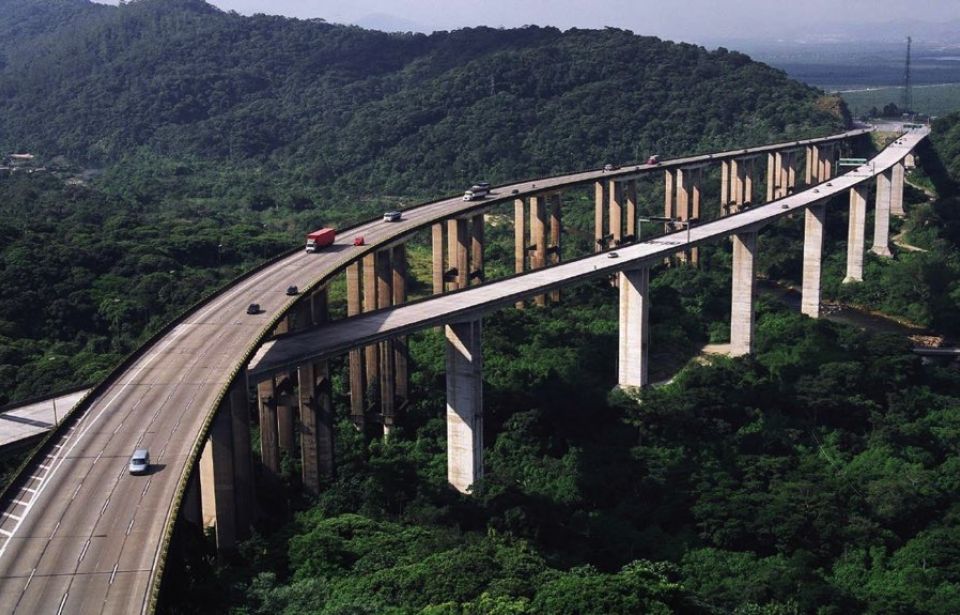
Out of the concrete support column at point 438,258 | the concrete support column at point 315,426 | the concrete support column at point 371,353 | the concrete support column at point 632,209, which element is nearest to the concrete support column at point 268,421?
the concrete support column at point 315,426

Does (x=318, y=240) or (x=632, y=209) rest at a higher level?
(x=318, y=240)

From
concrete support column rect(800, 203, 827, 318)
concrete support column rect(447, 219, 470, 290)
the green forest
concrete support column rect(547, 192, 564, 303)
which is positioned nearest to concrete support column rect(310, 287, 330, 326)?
the green forest

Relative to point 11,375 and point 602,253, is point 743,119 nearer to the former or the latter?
point 602,253

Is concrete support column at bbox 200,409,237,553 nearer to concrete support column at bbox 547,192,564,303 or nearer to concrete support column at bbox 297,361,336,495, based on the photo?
concrete support column at bbox 297,361,336,495

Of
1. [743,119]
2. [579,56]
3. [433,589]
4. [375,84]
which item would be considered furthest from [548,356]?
[375,84]

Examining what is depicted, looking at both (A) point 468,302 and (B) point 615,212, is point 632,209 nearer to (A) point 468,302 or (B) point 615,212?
(B) point 615,212

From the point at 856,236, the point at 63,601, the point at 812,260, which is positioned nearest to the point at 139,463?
the point at 63,601
